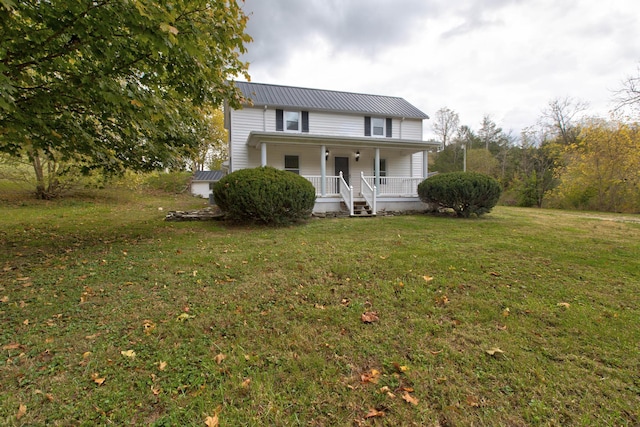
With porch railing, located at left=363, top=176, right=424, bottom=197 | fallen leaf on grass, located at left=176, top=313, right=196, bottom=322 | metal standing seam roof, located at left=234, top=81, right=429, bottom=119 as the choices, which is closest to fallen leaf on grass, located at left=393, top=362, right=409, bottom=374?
fallen leaf on grass, located at left=176, top=313, right=196, bottom=322

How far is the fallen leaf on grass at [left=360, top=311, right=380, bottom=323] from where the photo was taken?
2.82 m

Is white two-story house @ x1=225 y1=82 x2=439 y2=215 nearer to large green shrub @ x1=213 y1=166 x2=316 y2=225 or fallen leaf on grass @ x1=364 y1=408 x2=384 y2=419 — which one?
large green shrub @ x1=213 y1=166 x2=316 y2=225

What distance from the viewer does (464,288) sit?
356 centimetres

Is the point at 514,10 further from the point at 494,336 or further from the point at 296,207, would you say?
the point at 494,336

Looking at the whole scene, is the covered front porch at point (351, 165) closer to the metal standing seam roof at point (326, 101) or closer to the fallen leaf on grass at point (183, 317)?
the metal standing seam roof at point (326, 101)

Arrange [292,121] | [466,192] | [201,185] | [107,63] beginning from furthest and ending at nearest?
[201,185]
[292,121]
[466,192]
[107,63]

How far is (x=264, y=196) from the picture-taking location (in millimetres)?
7398

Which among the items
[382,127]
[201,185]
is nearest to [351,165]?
[382,127]

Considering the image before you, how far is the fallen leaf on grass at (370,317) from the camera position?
282 cm

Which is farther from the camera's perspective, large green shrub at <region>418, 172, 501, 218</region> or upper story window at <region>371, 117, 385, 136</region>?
upper story window at <region>371, 117, 385, 136</region>

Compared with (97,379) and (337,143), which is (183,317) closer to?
(97,379)

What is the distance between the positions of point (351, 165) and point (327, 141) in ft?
10.8

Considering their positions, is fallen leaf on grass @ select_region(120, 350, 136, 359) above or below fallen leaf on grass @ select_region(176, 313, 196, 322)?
below

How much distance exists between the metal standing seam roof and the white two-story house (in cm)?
5
